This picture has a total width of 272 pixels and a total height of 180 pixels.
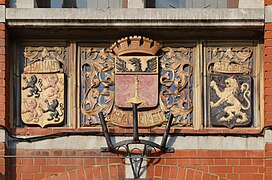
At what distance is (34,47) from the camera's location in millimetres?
14227

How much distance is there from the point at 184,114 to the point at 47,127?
164cm

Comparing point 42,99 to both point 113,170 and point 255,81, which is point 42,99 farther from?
point 255,81

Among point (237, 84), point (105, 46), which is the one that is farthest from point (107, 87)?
point (237, 84)

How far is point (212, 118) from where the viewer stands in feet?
45.8

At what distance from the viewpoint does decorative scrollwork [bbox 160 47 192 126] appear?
13992 mm

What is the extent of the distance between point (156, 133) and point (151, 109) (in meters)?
0.32

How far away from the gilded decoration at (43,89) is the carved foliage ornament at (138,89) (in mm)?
299

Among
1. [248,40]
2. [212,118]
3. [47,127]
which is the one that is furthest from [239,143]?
[47,127]

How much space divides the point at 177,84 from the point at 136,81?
498mm

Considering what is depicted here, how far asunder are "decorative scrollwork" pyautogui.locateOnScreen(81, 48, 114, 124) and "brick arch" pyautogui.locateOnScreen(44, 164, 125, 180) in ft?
2.00

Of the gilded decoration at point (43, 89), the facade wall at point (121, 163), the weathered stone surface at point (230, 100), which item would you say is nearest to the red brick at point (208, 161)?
the facade wall at point (121, 163)

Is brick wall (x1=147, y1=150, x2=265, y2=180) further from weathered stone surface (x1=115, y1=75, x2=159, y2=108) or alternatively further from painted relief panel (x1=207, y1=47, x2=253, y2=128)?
weathered stone surface (x1=115, y1=75, x2=159, y2=108)

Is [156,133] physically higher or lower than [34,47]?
lower

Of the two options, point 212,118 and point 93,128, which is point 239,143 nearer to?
point 212,118
